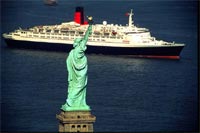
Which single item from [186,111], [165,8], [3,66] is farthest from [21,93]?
[165,8]

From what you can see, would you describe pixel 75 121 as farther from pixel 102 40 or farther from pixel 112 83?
pixel 102 40

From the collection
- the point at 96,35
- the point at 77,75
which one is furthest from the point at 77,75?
the point at 96,35

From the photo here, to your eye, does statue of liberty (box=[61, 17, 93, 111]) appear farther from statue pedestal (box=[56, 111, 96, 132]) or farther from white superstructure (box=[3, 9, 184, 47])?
white superstructure (box=[3, 9, 184, 47])

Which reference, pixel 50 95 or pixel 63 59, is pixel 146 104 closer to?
pixel 50 95

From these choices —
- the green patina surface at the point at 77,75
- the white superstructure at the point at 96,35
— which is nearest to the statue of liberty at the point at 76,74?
the green patina surface at the point at 77,75

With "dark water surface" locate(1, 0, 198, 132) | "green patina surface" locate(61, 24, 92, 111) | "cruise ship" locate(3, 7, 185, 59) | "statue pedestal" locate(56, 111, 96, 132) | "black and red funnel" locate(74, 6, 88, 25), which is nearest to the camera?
"statue pedestal" locate(56, 111, 96, 132)

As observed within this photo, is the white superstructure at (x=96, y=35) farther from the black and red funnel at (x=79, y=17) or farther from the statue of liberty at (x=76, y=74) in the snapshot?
the statue of liberty at (x=76, y=74)

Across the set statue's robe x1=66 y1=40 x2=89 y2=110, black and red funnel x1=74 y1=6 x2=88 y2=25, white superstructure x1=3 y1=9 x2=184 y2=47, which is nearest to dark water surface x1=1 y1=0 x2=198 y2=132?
white superstructure x1=3 y1=9 x2=184 y2=47

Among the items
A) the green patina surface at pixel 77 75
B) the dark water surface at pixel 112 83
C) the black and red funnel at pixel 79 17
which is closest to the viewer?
the green patina surface at pixel 77 75
